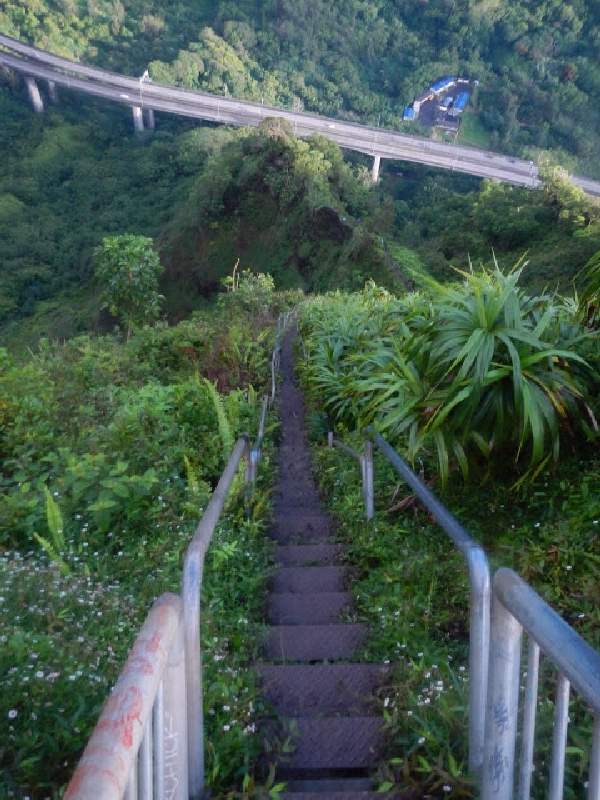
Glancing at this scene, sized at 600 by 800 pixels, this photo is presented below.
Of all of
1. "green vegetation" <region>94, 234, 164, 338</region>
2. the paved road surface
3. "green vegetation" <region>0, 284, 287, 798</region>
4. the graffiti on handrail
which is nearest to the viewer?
the graffiti on handrail

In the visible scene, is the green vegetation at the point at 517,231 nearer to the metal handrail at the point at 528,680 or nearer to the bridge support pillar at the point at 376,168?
the bridge support pillar at the point at 376,168

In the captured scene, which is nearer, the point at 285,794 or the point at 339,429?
the point at 285,794

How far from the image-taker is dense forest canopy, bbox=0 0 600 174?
56188 mm

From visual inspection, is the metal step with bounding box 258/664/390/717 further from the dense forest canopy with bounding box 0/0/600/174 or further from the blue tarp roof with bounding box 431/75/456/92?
the blue tarp roof with bounding box 431/75/456/92

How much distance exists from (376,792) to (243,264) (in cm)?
3059

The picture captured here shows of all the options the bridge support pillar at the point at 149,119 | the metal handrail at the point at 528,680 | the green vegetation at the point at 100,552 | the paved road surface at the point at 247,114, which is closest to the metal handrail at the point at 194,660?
the green vegetation at the point at 100,552

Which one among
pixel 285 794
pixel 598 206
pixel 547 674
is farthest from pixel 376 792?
pixel 598 206

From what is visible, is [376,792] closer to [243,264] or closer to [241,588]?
[241,588]

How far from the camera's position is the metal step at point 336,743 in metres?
2.23

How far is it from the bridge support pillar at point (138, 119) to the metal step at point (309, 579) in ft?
168

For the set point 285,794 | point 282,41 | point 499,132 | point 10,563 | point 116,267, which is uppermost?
point 282,41

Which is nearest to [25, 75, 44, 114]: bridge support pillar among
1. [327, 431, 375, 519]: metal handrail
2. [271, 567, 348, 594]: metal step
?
[327, 431, 375, 519]: metal handrail

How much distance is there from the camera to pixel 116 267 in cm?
1914

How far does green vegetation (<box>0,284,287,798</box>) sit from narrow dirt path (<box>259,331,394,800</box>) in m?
0.15
